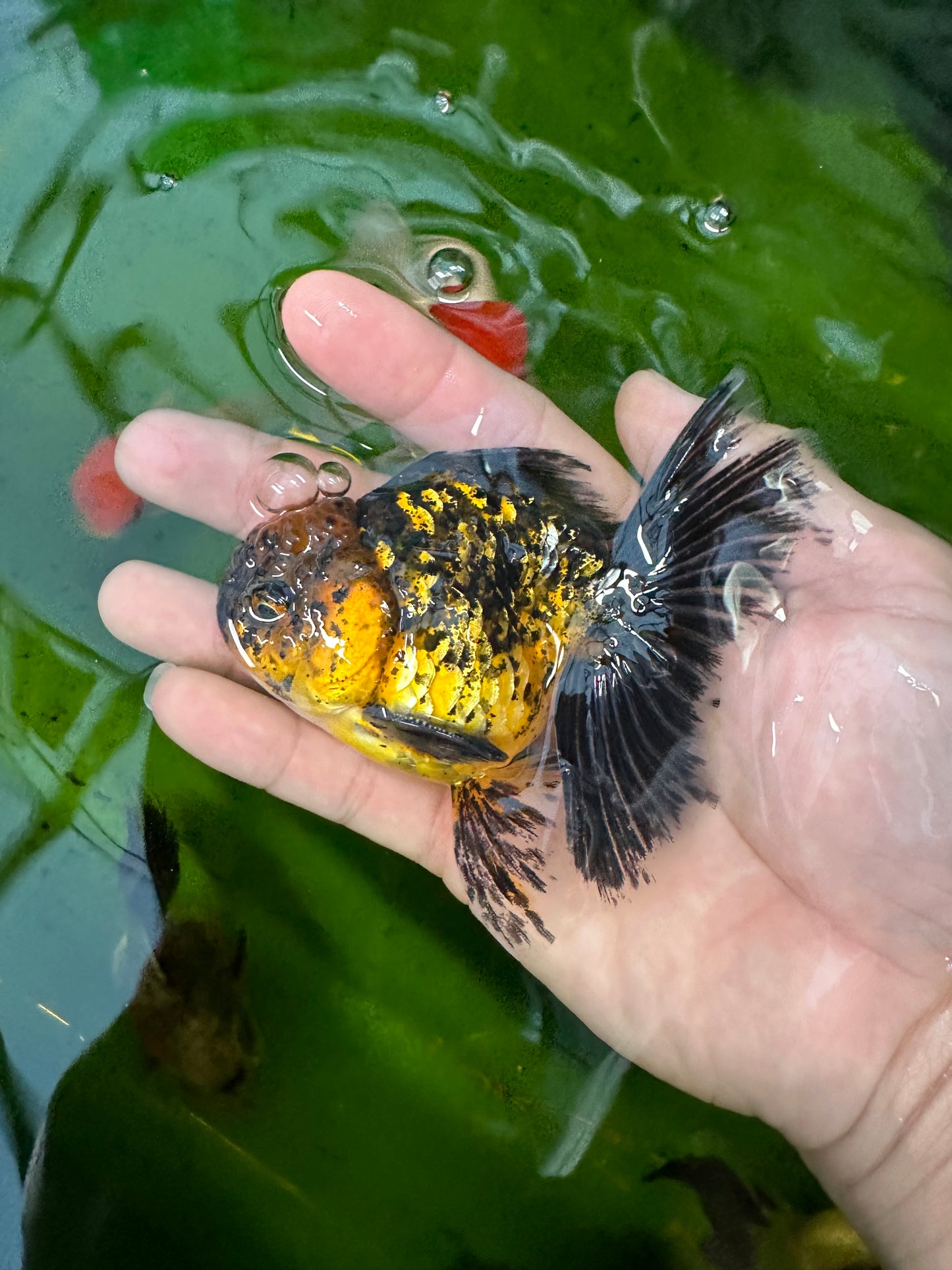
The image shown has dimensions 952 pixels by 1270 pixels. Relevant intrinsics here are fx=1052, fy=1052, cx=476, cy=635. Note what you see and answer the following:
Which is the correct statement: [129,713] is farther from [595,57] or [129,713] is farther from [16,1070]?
[595,57]

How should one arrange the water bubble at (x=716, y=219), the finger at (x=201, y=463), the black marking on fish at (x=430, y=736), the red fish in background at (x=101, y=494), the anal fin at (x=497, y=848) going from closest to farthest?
1. the black marking on fish at (x=430, y=736)
2. the anal fin at (x=497, y=848)
3. the finger at (x=201, y=463)
4. the red fish in background at (x=101, y=494)
5. the water bubble at (x=716, y=219)

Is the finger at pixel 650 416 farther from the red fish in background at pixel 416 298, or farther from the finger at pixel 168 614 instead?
the finger at pixel 168 614

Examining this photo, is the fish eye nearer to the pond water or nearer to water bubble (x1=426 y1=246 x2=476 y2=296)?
the pond water

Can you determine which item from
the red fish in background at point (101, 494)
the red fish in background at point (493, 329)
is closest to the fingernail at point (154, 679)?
the red fish in background at point (101, 494)

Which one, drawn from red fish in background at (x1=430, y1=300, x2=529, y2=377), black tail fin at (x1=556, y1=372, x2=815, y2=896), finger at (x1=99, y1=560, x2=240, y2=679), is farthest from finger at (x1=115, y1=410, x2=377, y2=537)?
black tail fin at (x1=556, y1=372, x2=815, y2=896)

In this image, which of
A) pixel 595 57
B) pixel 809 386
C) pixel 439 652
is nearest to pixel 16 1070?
pixel 439 652
